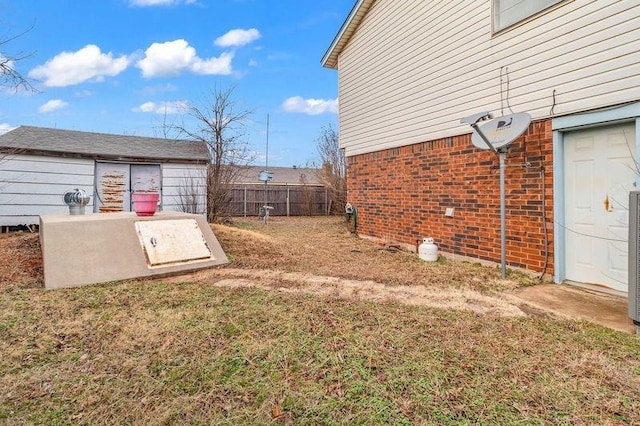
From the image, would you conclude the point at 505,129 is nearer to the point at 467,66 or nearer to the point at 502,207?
the point at 502,207

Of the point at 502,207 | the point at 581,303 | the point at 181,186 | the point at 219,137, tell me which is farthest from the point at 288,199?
the point at 581,303

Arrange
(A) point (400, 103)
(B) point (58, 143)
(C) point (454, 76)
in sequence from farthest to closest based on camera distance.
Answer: (B) point (58, 143), (A) point (400, 103), (C) point (454, 76)

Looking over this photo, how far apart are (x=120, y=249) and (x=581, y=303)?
19.5 feet

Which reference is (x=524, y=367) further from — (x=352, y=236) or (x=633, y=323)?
(x=352, y=236)

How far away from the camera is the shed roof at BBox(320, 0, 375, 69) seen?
8473mm

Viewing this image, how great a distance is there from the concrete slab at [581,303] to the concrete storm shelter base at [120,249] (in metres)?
4.38

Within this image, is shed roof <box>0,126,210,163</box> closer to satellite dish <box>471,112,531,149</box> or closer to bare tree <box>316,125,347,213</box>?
bare tree <box>316,125,347,213</box>

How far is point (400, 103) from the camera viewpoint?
24.2 ft

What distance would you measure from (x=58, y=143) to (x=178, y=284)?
30.2 ft

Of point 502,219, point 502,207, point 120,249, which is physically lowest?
point 120,249

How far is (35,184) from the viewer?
32.2ft

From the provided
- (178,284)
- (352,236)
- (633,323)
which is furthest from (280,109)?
(633,323)

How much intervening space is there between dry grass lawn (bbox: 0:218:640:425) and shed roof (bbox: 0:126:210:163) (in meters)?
7.34

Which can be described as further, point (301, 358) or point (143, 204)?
point (143, 204)
